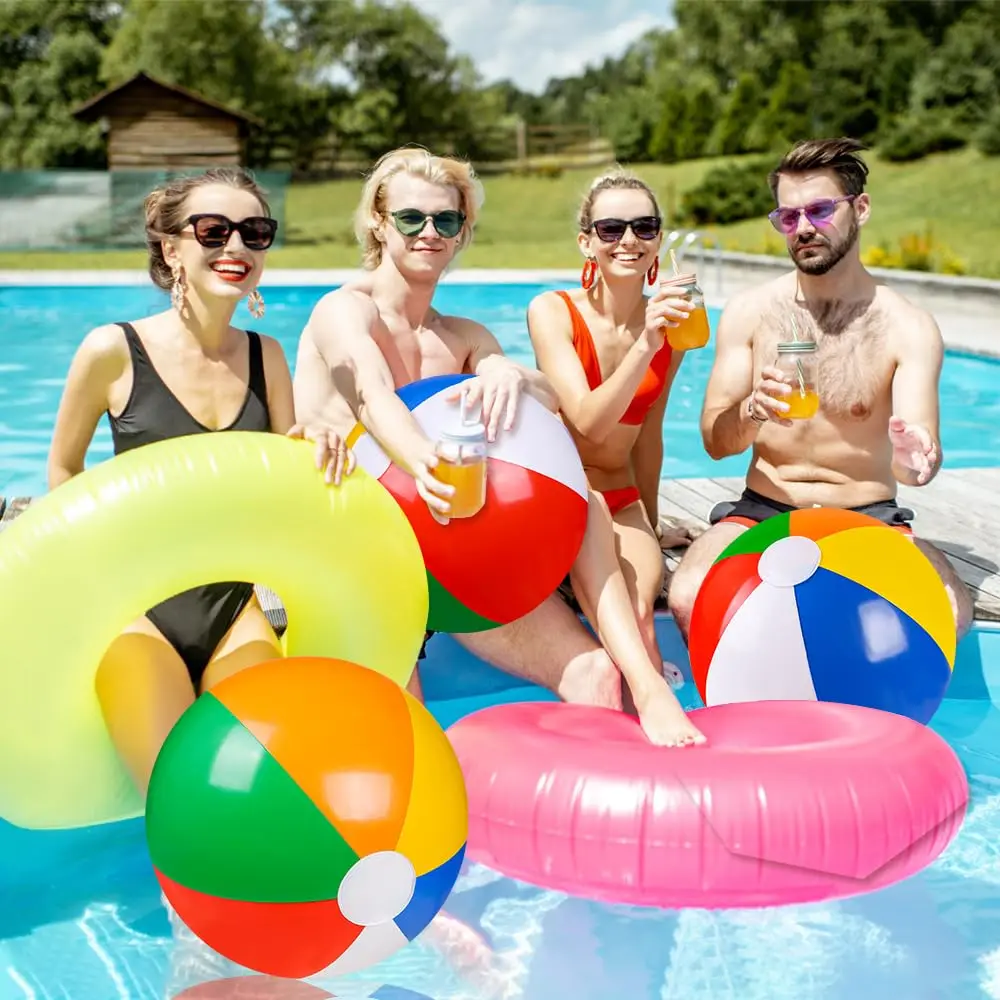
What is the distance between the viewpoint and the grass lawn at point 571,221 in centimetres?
2033

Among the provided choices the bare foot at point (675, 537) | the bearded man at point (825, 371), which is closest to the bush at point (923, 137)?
the bare foot at point (675, 537)

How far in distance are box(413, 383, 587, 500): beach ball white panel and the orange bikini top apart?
2.37ft

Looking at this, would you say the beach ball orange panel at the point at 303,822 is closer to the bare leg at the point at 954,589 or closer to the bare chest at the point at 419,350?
the bare chest at the point at 419,350

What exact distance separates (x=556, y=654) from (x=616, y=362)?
1059 mm

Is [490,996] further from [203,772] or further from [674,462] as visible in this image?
[674,462]

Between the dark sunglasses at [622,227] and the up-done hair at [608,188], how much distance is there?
5 cm

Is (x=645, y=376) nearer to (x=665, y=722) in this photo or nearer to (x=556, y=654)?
(x=556, y=654)

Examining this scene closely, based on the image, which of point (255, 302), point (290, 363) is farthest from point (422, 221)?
point (290, 363)

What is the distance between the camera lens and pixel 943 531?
5000mm

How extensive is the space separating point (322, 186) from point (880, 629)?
1282 inches

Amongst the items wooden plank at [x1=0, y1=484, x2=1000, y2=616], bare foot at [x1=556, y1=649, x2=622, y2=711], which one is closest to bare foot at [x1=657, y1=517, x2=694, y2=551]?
wooden plank at [x1=0, y1=484, x2=1000, y2=616]

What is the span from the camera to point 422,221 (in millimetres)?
3469

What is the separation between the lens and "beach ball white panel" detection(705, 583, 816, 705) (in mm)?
3375

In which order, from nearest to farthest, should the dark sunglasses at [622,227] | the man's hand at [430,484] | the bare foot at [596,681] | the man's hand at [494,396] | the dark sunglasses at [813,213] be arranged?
the man's hand at [430,484], the man's hand at [494,396], the bare foot at [596,681], the dark sunglasses at [622,227], the dark sunglasses at [813,213]
